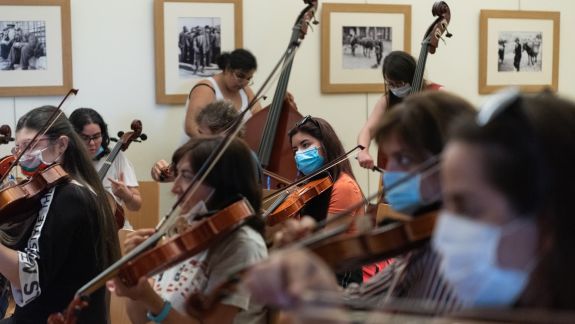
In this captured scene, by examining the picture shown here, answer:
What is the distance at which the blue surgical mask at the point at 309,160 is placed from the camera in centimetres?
303

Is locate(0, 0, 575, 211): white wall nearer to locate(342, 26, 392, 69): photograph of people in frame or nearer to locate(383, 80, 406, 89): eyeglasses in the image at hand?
locate(342, 26, 392, 69): photograph of people in frame

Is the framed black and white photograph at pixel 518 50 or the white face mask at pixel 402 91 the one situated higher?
the framed black and white photograph at pixel 518 50

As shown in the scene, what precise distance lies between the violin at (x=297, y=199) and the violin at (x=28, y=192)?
67 cm

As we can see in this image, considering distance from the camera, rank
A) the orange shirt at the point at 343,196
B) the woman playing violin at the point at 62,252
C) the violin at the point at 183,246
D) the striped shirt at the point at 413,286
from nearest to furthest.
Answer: the striped shirt at the point at 413,286 → the violin at the point at 183,246 → the woman playing violin at the point at 62,252 → the orange shirt at the point at 343,196

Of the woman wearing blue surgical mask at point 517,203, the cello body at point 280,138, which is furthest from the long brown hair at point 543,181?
the cello body at point 280,138

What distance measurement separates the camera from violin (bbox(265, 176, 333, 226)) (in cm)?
271

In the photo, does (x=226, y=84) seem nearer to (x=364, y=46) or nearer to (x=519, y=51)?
(x=364, y=46)

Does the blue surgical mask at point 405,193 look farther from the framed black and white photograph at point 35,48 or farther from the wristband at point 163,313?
the framed black and white photograph at point 35,48

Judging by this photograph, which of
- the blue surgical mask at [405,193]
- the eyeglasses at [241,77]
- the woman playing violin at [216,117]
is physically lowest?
the blue surgical mask at [405,193]

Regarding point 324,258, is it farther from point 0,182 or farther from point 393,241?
point 0,182

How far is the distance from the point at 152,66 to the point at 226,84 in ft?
1.66

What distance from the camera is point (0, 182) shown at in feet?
9.12

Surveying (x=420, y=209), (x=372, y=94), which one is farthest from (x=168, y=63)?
(x=420, y=209)

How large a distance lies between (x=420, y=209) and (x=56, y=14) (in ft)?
11.6
